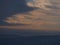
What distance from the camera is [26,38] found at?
4430mm

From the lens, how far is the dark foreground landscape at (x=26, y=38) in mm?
4383

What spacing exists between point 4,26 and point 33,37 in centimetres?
56

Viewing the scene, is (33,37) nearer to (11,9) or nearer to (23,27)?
(23,27)

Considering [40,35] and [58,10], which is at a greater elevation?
[58,10]

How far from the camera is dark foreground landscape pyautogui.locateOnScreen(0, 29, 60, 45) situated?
14.4 ft

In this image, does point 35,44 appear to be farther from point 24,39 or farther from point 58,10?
point 58,10

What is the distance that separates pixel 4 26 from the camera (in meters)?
4.32

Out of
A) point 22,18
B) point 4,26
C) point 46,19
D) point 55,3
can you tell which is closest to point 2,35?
point 4,26

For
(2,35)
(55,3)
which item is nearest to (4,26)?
(2,35)

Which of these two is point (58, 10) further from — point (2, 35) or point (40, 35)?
point (2, 35)

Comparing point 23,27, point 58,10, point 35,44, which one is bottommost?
point 35,44

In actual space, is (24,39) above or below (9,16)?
below

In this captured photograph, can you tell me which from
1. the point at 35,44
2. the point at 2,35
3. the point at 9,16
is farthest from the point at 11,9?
the point at 35,44

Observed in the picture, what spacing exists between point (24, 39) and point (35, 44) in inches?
8.7
